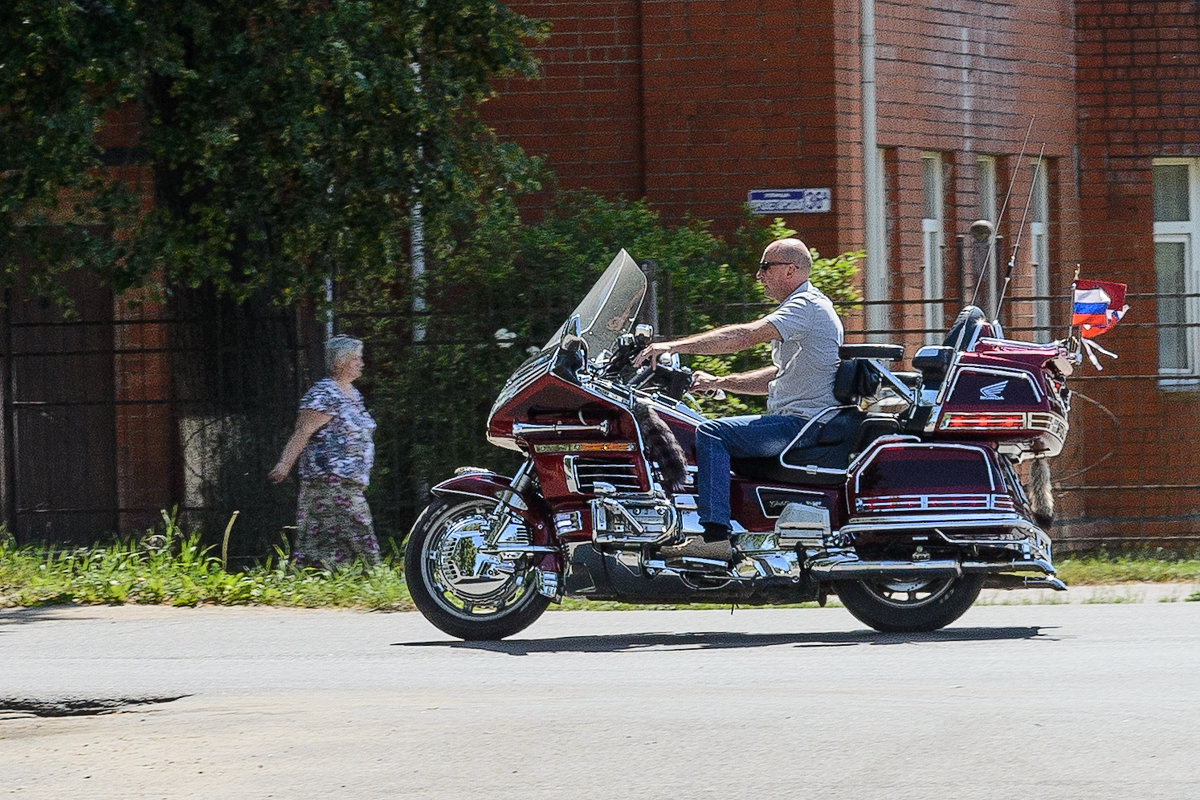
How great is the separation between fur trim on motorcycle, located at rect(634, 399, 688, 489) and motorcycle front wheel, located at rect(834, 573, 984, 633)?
2.95 ft

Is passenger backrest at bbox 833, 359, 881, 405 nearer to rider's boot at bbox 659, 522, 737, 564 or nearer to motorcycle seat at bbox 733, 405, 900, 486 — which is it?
motorcycle seat at bbox 733, 405, 900, 486

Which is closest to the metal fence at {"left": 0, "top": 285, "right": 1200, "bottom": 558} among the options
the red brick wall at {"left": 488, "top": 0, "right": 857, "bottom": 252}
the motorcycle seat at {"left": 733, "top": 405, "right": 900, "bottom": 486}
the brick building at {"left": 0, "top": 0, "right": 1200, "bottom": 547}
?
the brick building at {"left": 0, "top": 0, "right": 1200, "bottom": 547}

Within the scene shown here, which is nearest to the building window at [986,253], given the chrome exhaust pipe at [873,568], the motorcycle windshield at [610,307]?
the chrome exhaust pipe at [873,568]

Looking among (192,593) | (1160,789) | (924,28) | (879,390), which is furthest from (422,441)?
(1160,789)

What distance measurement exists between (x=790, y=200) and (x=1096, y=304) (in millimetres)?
5293

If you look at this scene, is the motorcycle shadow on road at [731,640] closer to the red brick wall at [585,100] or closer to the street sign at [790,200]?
the street sign at [790,200]

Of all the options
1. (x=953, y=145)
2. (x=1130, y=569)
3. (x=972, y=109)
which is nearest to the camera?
(x=1130, y=569)

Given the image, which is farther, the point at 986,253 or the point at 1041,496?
the point at 986,253

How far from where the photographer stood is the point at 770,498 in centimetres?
894

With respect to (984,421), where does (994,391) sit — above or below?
above

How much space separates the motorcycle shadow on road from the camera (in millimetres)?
8836

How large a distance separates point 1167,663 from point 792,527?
1.73 m

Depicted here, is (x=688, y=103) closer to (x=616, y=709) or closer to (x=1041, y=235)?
(x=1041, y=235)

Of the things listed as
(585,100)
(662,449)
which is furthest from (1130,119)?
(662,449)
